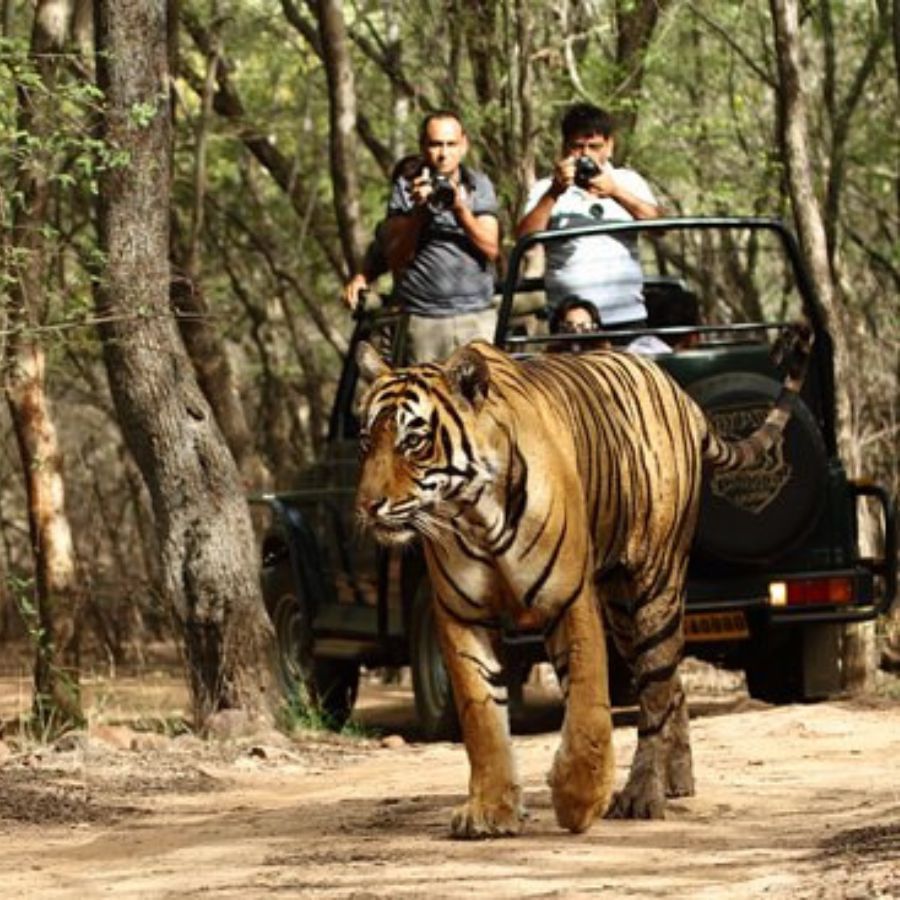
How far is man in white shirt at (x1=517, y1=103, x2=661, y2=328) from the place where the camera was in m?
12.1

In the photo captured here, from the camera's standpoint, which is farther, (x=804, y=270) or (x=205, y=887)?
(x=804, y=270)

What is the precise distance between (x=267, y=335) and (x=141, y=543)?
11.4ft

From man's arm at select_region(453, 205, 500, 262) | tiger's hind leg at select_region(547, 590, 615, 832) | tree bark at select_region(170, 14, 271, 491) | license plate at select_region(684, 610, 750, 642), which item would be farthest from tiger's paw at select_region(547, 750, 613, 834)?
tree bark at select_region(170, 14, 271, 491)

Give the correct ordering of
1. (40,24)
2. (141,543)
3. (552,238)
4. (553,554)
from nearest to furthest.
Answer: (553,554) < (552,238) < (40,24) < (141,543)

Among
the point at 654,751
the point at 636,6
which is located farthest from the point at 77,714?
the point at 636,6

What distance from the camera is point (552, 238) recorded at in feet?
38.3

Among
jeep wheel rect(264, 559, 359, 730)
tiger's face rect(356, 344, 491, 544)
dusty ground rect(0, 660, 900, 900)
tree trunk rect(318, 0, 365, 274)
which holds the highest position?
tree trunk rect(318, 0, 365, 274)

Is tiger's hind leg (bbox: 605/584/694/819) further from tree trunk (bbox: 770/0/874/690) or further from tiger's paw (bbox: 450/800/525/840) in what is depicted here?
tree trunk (bbox: 770/0/874/690)

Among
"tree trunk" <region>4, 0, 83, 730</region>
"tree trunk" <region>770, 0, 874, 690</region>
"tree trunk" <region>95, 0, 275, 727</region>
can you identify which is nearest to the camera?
"tree trunk" <region>95, 0, 275, 727</region>

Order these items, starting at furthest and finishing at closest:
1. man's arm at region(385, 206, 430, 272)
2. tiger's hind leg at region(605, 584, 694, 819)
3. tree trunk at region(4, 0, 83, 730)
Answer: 1. tree trunk at region(4, 0, 83, 730)
2. man's arm at region(385, 206, 430, 272)
3. tiger's hind leg at region(605, 584, 694, 819)

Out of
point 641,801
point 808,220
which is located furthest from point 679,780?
point 808,220

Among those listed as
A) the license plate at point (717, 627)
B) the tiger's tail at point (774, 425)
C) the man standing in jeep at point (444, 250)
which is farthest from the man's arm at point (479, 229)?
the tiger's tail at point (774, 425)

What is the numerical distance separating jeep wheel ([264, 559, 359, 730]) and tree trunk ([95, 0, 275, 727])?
125cm

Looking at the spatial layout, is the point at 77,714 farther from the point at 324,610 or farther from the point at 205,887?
the point at 205,887
